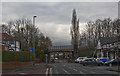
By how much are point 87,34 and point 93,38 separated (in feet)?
9.80

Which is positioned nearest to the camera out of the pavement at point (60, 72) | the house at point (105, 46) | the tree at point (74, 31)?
the pavement at point (60, 72)

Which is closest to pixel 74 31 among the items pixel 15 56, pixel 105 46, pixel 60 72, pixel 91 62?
pixel 105 46

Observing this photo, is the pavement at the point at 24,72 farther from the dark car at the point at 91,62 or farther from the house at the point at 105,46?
the house at the point at 105,46

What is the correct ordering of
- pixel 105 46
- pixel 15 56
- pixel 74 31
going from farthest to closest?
pixel 74 31 < pixel 105 46 < pixel 15 56

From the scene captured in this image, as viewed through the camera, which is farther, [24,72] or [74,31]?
[74,31]

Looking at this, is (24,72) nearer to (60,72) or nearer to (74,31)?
(60,72)

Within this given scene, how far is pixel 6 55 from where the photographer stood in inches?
1284

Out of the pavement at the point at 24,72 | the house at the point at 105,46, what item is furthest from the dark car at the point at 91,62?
the pavement at the point at 24,72

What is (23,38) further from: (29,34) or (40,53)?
(40,53)

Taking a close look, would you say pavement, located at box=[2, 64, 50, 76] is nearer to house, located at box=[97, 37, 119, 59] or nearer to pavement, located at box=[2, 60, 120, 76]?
pavement, located at box=[2, 60, 120, 76]

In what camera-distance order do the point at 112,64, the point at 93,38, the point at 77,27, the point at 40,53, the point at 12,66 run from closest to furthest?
the point at 12,66 < the point at 112,64 < the point at 40,53 < the point at 77,27 < the point at 93,38

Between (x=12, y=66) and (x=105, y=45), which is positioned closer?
(x=12, y=66)

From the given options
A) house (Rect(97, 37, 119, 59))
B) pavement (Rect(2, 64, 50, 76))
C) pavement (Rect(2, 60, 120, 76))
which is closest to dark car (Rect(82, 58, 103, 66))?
pavement (Rect(2, 60, 120, 76))

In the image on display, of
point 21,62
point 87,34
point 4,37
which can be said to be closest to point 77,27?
point 87,34
